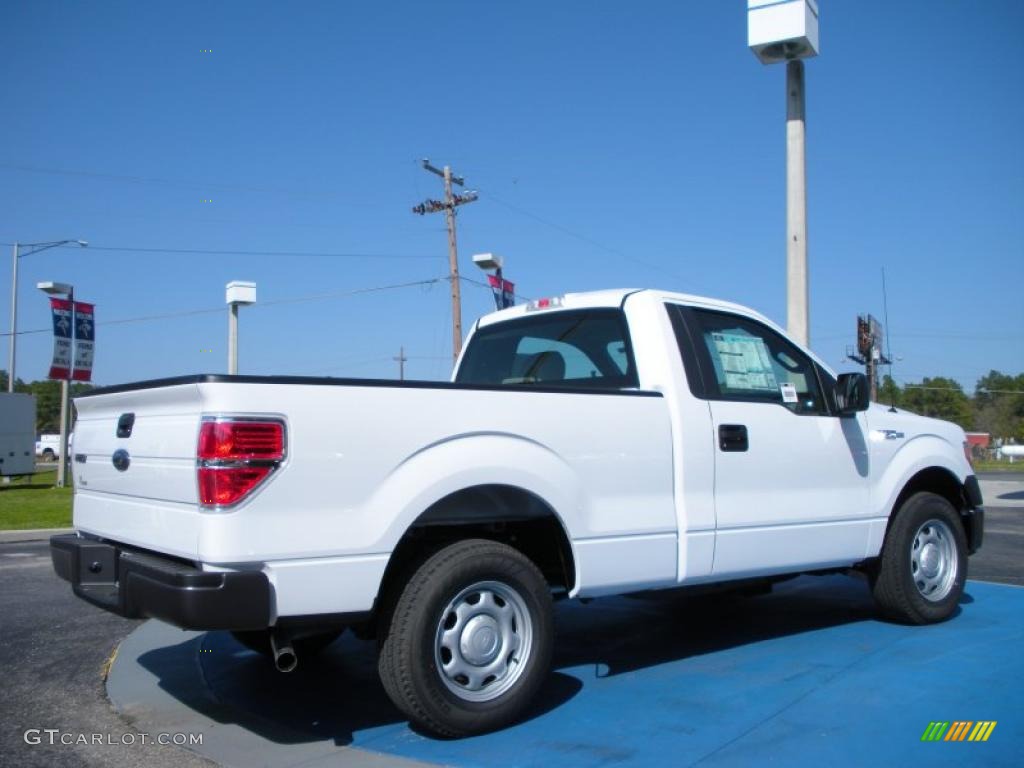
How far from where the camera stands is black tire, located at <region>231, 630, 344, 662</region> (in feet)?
16.8

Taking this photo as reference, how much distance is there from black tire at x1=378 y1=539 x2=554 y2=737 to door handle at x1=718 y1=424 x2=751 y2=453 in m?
1.35

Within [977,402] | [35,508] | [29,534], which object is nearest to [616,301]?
[29,534]

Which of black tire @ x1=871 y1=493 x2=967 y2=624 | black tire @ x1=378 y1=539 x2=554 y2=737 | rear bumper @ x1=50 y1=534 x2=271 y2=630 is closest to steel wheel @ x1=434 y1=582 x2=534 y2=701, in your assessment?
black tire @ x1=378 y1=539 x2=554 y2=737

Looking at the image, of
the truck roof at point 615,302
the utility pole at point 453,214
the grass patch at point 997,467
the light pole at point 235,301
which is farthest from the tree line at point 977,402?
the truck roof at point 615,302

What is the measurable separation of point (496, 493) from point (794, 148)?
7108 millimetres

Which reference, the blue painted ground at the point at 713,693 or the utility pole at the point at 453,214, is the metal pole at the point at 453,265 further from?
the blue painted ground at the point at 713,693

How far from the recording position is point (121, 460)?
424 centimetres

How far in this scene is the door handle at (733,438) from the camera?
502 cm

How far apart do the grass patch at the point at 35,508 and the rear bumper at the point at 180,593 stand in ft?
36.9

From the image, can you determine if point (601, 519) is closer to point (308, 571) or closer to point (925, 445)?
point (308, 571)

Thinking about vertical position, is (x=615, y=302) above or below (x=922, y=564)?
above

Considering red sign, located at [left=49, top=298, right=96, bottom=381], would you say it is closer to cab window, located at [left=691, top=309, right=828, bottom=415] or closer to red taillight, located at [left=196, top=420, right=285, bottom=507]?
cab window, located at [left=691, top=309, right=828, bottom=415]

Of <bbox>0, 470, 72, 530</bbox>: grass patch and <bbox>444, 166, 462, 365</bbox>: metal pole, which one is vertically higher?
<bbox>444, 166, 462, 365</bbox>: metal pole

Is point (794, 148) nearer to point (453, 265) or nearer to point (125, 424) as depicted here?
point (125, 424)
